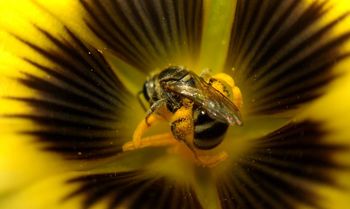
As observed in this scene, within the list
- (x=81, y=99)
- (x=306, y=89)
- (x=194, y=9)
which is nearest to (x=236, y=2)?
(x=194, y=9)

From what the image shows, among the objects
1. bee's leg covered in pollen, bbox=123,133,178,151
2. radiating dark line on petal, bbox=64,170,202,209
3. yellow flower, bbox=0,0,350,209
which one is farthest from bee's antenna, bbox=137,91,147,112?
radiating dark line on petal, bbox=64,170,202,209

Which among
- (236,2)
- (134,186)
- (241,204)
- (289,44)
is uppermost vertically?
(236,2)

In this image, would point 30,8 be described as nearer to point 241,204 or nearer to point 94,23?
point 94,23

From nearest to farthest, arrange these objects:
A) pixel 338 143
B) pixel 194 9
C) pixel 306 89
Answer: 1. pixel 338 143
2. pixel 306 89
3. pixel 194 9

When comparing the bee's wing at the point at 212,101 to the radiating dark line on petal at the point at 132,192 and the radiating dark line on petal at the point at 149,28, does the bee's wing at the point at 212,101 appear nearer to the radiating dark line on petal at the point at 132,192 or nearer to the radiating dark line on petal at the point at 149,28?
the radiating dark line on petal at the point at 132,192

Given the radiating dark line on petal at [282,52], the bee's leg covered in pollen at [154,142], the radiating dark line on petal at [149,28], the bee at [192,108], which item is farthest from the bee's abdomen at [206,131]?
the radiating dark line on petal at [149,28]

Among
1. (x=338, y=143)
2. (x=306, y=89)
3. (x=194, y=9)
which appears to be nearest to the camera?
(x=338, y=143)
